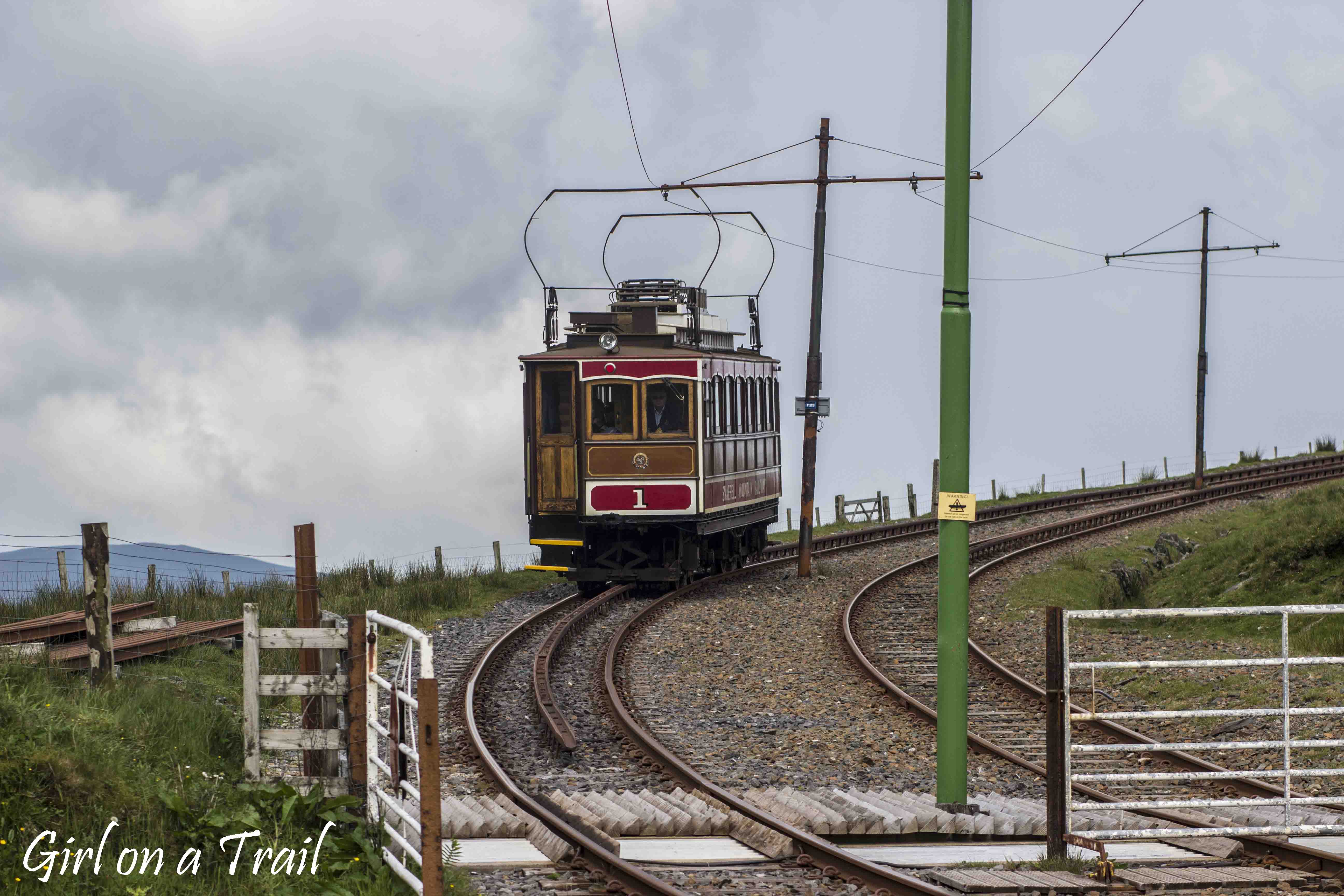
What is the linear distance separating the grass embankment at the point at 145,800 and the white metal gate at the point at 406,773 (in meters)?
0.15

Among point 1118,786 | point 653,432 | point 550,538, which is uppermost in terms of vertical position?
point 653,432

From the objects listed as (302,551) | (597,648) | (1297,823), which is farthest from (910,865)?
(597,648)

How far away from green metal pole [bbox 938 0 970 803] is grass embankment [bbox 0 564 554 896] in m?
3.48

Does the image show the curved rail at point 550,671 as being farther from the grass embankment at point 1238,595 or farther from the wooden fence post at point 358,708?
the grass embankment at point 1238,595

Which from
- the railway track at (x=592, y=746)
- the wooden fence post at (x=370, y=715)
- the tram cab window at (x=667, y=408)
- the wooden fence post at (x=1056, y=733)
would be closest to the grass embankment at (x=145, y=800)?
the wooden fence post at (x=370, y=715)

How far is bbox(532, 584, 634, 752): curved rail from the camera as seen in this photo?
11.4 metres

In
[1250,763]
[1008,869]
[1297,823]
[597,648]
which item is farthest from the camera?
[597,648]

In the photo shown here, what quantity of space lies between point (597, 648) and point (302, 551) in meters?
7.77

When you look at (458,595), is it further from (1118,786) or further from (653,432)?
(1118,786)

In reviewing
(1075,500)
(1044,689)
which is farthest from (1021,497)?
(1044,689)

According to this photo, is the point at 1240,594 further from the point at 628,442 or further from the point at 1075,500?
the point at 1075,500

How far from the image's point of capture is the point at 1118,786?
34.2 ft

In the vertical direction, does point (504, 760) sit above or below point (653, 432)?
below

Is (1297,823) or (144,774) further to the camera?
(1297,823)
